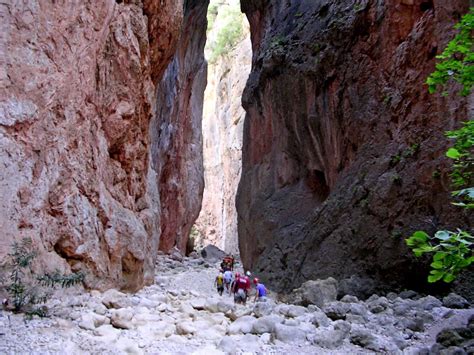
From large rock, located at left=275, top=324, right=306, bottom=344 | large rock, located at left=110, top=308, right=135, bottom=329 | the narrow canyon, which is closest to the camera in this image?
large rock, located at left=110, top=308, right=135, bottom=329

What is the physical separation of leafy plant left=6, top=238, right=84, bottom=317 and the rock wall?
15053 mm

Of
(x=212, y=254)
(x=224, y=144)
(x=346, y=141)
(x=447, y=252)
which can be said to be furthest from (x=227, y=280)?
(x=224, y=144)

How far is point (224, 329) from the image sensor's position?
617 cm

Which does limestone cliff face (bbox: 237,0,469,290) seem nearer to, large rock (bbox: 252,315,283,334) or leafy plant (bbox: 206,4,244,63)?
large rock (bbox: 252,315,283,334)

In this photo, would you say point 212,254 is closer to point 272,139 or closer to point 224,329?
point 272,139

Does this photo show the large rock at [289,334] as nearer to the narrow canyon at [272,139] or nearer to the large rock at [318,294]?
the large rock at [318,294]

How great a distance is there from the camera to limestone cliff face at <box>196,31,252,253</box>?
4316cm

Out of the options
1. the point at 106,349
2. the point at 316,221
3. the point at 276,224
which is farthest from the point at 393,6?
the point at 106,349

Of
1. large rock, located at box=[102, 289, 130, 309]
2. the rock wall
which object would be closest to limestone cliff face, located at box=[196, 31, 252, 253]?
the rock wall

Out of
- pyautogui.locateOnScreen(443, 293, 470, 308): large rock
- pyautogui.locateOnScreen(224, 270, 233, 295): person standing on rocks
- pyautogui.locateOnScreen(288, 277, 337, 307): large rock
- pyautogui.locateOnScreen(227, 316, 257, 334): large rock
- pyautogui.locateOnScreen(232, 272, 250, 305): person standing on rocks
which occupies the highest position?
pyautogui.locateOnScreen(443, 293, 470, 308): large rock

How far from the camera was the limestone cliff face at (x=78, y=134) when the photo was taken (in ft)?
20.8

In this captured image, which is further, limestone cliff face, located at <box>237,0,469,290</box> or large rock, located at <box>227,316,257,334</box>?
limestone cliff face, located at <box>237,0,469,290</box>

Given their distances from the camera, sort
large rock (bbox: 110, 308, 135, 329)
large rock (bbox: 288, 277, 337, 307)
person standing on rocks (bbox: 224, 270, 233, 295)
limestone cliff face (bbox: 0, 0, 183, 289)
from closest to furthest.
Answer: large rock (bbox: 110, 308, 135, 329)
limestone cliff face (bbox: 0, 0, 183, 289)
large rock (bbox: 288, 277, 337, 307)
person standing on rocks (bbox: 224, 270, 233, 295)

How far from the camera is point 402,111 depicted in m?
10.9
